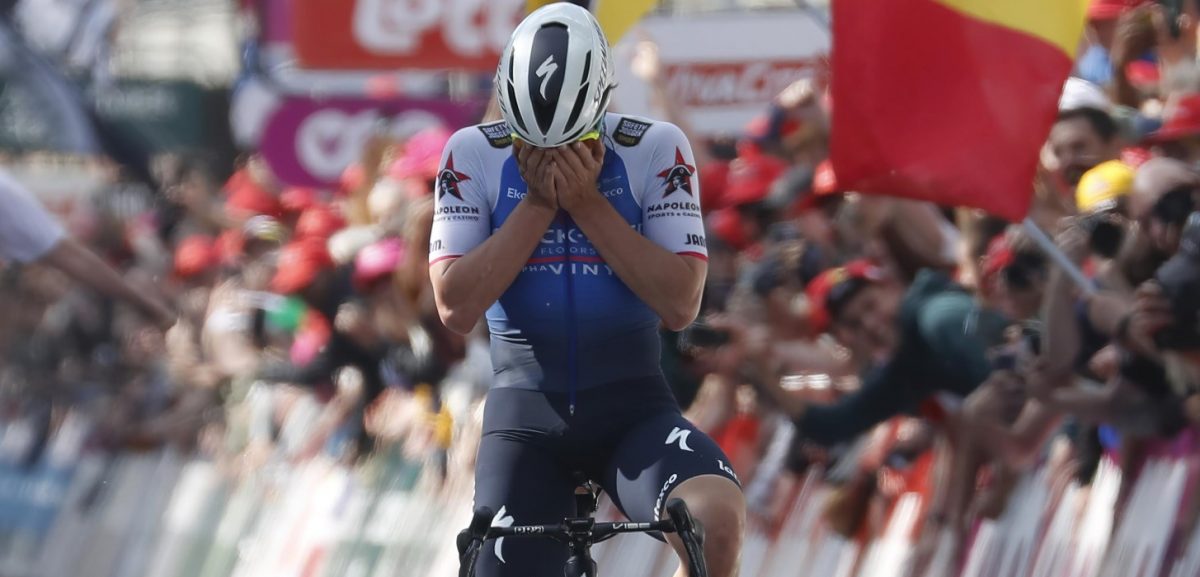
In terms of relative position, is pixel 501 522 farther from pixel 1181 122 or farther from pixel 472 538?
pixel 1181 122

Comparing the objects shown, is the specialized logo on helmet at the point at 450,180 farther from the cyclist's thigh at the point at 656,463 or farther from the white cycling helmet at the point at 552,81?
the cyclist's thigh at the point at 656,463

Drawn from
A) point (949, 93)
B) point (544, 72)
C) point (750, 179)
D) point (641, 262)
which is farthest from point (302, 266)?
point (544, 72)

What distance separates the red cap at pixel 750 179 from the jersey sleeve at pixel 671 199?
370 cm

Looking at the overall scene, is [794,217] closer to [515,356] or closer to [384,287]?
[384,287]

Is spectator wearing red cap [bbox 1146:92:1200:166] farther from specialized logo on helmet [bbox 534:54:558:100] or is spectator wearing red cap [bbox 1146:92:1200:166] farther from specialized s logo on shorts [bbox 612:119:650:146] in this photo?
specialized logo on helmet [bbox 534:54:558:100]

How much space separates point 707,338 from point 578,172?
3.37 m

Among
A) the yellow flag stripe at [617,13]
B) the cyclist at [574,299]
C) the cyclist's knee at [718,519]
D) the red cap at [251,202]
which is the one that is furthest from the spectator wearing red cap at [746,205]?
the red cap at [251,202]

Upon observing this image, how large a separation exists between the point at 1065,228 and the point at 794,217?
1854 millimetres

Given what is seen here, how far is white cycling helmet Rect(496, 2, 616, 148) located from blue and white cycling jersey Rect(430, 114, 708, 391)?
0.44 m

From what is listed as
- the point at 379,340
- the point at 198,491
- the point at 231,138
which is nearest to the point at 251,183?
the point at 198,491

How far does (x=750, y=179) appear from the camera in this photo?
931cm

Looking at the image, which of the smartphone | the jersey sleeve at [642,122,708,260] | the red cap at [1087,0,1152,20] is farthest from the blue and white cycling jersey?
the red cap at [1087,0,1152,20]

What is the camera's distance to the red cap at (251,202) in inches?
609

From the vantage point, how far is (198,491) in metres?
12.3
